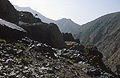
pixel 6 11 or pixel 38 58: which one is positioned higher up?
pixel 6 11

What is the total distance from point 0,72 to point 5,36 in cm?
646

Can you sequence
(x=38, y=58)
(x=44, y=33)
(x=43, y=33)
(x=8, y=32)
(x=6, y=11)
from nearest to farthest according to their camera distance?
(x=38, y=58)
(x=8, y=32)
(x=6, y=11)
(x=43, y=33)
(x=44, y=33)

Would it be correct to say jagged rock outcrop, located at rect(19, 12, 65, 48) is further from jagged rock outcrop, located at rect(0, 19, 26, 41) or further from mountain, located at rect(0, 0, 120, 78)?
jagged rock outcrop, located at rect(0, 19, 26, 41)

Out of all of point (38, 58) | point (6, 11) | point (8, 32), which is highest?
point (6, 11)

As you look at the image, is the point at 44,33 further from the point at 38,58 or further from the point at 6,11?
the point at 38,58

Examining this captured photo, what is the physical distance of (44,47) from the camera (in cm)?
1212

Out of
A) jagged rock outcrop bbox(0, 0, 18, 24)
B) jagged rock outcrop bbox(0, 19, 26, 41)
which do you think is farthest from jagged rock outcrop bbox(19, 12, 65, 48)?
jagged rock outcrop bbox(0, 19, 26, 41)

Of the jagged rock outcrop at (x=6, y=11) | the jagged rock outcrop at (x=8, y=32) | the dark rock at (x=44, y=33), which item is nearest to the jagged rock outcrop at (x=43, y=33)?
the dark rock at (x=44, y=33)

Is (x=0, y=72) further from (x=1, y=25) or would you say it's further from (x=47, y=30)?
(x=47, y=30)

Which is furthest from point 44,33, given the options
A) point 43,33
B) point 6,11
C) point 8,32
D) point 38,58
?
point 38,58

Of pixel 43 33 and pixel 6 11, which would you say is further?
pixel 43 33

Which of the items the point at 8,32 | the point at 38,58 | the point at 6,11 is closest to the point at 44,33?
the point at 6,11

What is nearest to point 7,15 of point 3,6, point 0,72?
point 3,6

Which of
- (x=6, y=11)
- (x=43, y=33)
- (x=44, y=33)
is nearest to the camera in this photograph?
(x=6, y=11)
